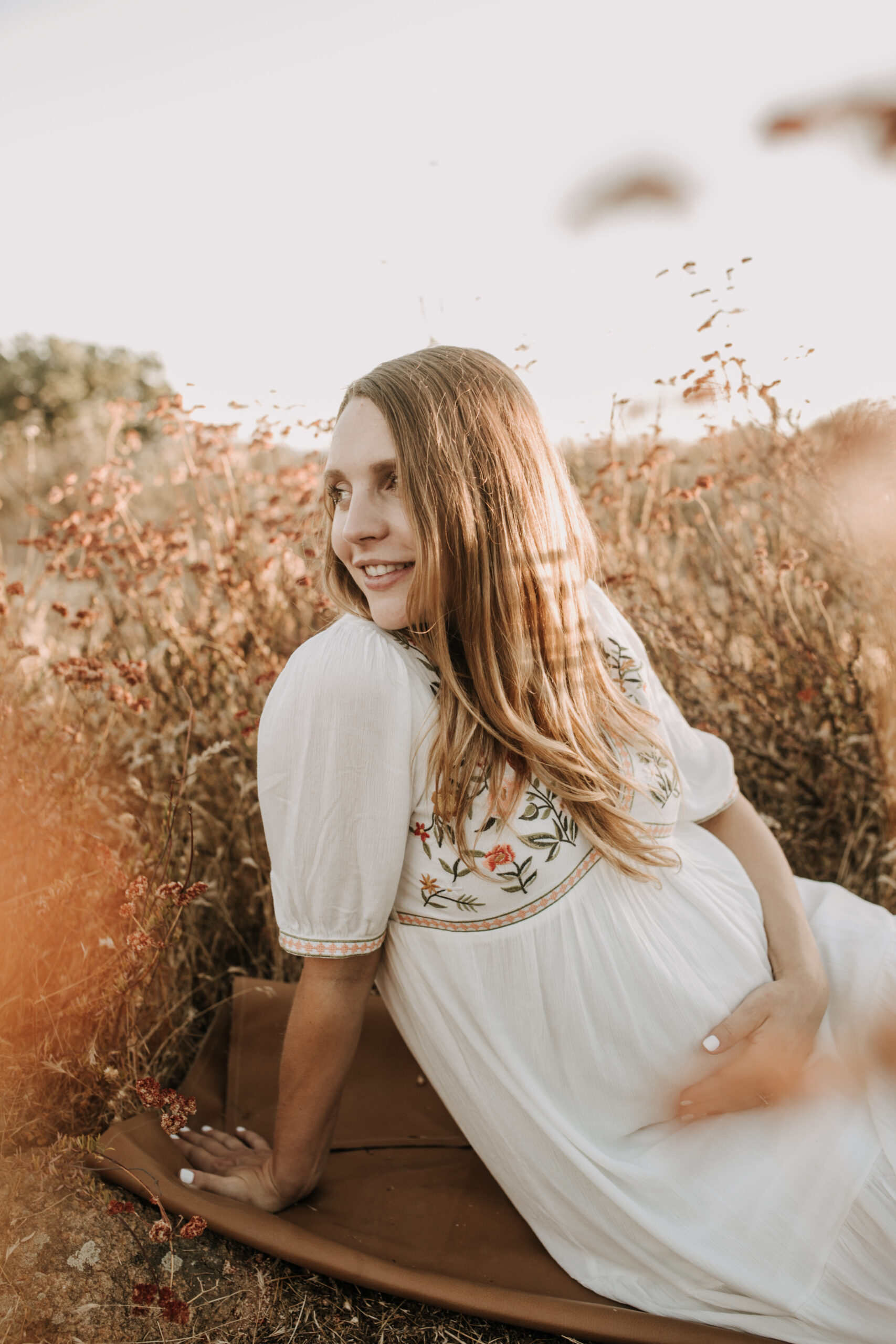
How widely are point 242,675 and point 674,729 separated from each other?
4.49 ft

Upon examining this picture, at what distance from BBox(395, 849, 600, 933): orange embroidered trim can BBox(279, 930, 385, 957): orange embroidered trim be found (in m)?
0.07

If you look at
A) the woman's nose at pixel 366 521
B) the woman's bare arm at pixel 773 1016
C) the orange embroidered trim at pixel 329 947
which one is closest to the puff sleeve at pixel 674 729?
the woman's bare arm at pixel 773 1016

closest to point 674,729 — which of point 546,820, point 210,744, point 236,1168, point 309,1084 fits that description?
point 546,820

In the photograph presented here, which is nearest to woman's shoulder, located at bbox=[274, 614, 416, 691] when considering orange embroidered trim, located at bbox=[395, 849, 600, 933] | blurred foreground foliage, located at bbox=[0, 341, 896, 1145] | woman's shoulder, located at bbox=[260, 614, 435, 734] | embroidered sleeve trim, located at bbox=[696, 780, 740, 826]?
woman's shoulder, located at bbox=[260, 614, 435, 734]

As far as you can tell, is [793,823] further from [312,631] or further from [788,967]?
[312,631]

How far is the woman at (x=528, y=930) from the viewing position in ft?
3.88

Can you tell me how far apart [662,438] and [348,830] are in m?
2.14

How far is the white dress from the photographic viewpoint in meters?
1.17

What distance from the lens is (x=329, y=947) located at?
4.09ft

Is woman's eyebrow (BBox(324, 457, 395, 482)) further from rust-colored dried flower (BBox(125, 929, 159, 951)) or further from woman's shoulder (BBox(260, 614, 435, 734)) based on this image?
rust-colored dried flower (BBox(125, 929, 159, 951))

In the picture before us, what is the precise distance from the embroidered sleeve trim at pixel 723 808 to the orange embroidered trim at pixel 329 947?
27.1 inches

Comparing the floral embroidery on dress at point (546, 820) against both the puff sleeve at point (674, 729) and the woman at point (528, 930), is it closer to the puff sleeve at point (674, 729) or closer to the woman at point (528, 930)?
the woman at point (528, 930)

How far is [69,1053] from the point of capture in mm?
1584

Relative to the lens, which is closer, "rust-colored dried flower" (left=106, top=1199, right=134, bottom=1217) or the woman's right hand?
"rust-colored dried flower" (left=106, top=1199, right=134, bottom=1217)
